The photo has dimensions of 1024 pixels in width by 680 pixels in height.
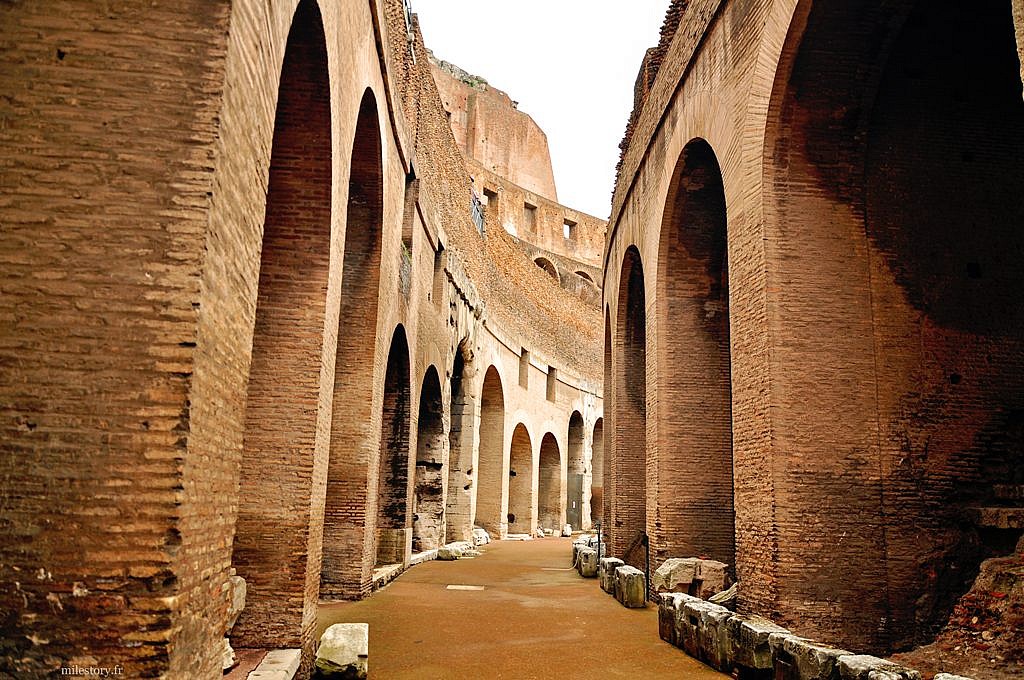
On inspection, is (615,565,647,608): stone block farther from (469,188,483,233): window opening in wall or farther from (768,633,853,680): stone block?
(469,188,483,233): window opening in wall

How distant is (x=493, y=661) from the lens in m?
5.94

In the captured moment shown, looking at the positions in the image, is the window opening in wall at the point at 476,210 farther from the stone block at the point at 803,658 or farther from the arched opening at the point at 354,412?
the stone block at the point at 803,658

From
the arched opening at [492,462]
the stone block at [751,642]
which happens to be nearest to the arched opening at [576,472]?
the arched opening at [492,462]

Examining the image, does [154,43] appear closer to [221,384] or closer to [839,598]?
[221,384]

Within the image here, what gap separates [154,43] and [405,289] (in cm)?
801

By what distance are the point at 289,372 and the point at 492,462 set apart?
47.9ft

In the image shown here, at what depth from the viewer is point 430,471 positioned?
14.7m

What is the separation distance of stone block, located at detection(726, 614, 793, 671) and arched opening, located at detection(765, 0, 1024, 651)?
0.83 metres

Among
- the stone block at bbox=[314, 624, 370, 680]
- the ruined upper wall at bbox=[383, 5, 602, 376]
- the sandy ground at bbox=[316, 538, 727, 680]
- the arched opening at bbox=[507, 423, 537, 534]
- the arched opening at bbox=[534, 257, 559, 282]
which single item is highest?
the arched opening at bbox=[534, 257, 559, 282]

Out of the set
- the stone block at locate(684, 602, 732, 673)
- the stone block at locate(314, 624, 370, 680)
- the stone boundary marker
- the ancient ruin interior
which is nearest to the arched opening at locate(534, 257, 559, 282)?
the ancient ruin interior

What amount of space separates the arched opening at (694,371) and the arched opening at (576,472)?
17376 mm

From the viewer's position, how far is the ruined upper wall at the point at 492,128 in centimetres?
4131

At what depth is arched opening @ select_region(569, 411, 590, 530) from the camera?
27.6 m

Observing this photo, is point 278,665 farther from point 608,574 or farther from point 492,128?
point 492,128
